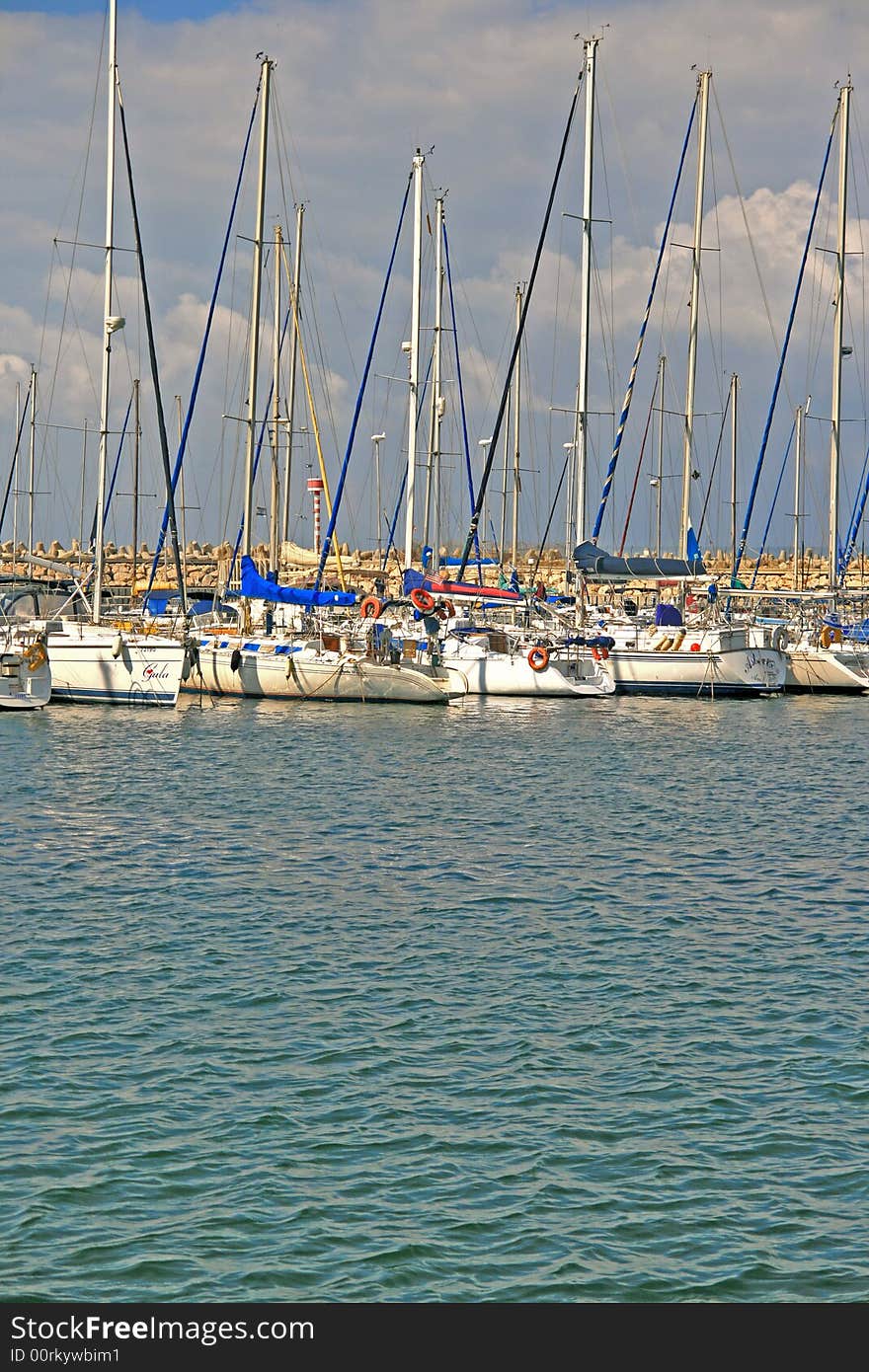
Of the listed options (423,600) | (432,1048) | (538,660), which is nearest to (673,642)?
(538,660)

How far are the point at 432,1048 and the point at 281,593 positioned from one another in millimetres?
33237

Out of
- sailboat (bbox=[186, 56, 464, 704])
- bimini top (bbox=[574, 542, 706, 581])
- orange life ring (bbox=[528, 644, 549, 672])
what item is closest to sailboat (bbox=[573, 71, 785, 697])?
bimini top (bbox=[574, 542, 706, 581])

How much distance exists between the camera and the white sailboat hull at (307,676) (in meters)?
41.1

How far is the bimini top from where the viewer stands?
1954 inches

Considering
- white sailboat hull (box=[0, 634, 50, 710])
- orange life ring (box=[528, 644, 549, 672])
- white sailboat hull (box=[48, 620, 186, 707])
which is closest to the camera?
white sailboat hull (box=[0, 634, 50, 710])

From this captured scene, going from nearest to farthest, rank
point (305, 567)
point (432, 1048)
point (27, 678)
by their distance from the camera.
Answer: point (432, 1048) < point (27, 678) < point (305, 567)

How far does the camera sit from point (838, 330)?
5266 cm

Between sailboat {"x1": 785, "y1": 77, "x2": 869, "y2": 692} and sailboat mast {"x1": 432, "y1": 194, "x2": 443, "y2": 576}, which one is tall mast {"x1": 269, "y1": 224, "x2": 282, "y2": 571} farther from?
sailboat {"x1": 785, "y1": 77, "x2": 869, "y2": 692}

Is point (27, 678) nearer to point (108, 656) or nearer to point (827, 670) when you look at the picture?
point (108, 656)

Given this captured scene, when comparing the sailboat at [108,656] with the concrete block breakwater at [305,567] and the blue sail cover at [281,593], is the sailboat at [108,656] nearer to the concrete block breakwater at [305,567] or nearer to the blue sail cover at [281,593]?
the blue sail cover at [281,593]

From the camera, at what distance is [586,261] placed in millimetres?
48750

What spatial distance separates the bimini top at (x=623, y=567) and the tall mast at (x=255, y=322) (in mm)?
10452

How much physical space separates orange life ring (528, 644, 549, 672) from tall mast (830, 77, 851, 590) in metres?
14.2
